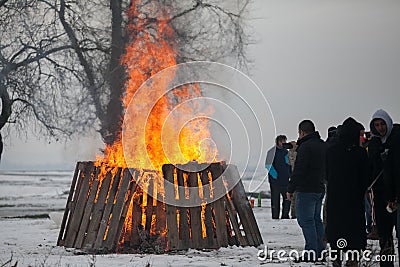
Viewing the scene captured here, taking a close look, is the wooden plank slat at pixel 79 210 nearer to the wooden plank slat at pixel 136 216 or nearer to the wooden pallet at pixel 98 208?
the wooden pallet at pixel 98 208

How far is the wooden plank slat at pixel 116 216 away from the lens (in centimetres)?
1041

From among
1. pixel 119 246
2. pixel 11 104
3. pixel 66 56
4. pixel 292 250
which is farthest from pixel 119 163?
pixel 11 104

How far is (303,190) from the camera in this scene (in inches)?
367

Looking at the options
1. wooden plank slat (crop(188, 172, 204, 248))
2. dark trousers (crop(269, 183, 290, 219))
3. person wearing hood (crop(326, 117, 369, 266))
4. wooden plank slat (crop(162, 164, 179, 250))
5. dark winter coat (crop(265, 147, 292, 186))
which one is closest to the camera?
person wearing hood (crop(326, 117, 369, 266))

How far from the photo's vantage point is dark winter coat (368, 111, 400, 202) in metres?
7.63

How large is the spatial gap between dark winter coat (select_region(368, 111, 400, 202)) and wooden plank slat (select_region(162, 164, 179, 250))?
3385 mm

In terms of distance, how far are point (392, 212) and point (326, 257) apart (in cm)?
170

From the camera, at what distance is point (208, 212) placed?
34.8 feet

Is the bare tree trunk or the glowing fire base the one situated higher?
the bare tree trunk

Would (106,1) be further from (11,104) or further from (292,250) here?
(292,250)

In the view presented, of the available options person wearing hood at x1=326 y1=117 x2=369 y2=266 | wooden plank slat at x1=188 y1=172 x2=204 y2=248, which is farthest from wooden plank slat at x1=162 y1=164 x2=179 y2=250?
person wearing hood at x1=326 y1=117 x2=369 y2=266

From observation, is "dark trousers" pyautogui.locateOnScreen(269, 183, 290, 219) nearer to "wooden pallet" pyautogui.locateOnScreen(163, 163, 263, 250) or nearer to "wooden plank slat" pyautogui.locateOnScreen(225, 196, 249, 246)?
"wooden pallet" pyautogui.locateOnScreen(163, 163, 263, 250)

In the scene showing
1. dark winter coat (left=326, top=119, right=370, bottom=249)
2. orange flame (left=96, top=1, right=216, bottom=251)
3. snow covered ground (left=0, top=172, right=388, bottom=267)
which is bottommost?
snow covered ground (left=0, top=172, right=388, bottom=267)

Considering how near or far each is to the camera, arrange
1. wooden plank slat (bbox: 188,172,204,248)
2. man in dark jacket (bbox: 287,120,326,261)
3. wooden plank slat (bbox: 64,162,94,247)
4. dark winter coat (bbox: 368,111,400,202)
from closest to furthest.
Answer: dark winter coat (bbox: 368,111,400,202)
man in dark jacket (bbox: 287,120,326,261)
wooden plank slat (bbox: 188,172,204,248)
wooden plank slat (bbox: 64,162,94,247)
